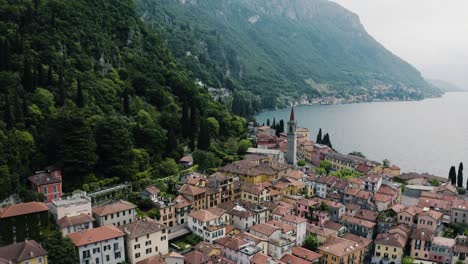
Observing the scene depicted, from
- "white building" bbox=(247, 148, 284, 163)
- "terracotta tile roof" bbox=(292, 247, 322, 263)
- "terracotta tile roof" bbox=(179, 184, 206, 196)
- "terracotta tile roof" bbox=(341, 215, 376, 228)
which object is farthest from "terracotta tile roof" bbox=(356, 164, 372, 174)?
"terracotta tile roof" bbox=(179, 184, 206, 196)

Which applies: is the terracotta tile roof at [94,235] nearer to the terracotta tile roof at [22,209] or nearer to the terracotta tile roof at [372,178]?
the terracotta tile roof at [22,209]

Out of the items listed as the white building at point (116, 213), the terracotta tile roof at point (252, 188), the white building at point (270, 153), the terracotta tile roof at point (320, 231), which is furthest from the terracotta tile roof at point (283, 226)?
the white building at point (270, 153)

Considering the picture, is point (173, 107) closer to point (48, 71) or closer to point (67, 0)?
point (48, 71)

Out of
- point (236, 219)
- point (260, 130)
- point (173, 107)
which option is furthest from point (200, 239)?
point (260, 130)

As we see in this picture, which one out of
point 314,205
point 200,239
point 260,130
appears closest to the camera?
point 200,239

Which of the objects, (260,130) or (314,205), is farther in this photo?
(260,130)

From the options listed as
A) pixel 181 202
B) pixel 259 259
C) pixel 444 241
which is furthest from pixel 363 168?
pixel 259 259

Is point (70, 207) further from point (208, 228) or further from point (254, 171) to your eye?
point (254, 171)
